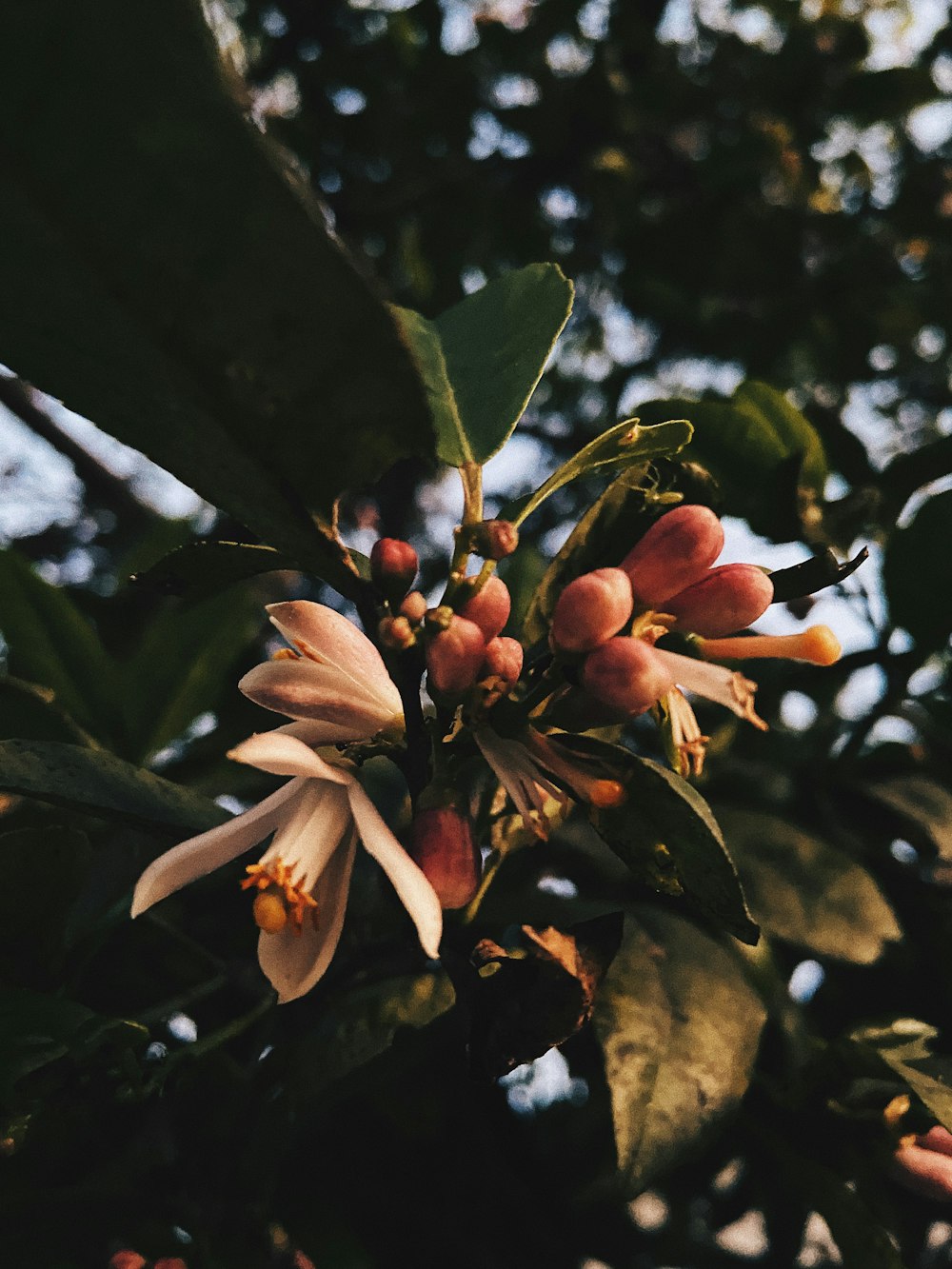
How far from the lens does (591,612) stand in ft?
1.88

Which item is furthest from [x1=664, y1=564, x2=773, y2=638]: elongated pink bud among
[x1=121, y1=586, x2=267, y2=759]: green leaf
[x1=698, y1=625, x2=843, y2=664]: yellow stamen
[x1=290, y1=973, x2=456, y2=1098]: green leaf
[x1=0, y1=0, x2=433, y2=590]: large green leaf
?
[x1=121, y1=586, x2=267, y2=759]: green leaf

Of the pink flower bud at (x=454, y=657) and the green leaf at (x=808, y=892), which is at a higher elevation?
the pink flower bud at (x=454, y=657)

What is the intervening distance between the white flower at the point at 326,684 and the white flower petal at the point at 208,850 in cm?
5

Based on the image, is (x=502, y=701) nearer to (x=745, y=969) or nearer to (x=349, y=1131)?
(x=745, y=969)

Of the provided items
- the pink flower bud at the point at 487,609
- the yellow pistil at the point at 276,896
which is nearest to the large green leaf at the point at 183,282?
the pink flower bud at the point at 487,609

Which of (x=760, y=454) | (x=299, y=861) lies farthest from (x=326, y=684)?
(x=760, y=454)

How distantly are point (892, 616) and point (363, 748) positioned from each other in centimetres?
74

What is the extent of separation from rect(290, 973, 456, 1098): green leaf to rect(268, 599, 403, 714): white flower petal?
0.36 metres

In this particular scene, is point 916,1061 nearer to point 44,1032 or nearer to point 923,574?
point 923,574

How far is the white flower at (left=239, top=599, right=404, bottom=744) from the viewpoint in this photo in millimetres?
614

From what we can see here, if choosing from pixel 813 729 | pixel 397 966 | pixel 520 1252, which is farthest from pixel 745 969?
pixel 813 729

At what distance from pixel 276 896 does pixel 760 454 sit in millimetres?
652

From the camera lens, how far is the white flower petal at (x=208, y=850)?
58 centimetres

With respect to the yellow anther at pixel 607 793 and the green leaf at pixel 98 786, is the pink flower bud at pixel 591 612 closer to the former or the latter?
the yellow anther at pixel 607 793
